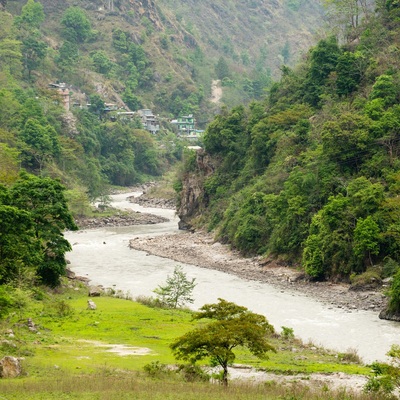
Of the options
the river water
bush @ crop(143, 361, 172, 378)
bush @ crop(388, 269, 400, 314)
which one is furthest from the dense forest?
bush @ crop(388, 269, 400, 314)

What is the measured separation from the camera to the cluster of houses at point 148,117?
416ft

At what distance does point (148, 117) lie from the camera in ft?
504

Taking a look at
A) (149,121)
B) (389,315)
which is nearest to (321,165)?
(389,315)

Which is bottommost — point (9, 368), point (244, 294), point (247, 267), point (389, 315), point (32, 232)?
point (244, 294)

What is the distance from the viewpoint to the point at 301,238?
59781 millimetres

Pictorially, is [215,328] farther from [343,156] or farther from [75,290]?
[343,156]

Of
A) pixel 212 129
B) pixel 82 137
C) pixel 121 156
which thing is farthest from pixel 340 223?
pixel 121 156

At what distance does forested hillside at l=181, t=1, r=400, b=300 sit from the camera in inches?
2093

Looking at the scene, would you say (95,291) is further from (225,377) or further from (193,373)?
(225,377)

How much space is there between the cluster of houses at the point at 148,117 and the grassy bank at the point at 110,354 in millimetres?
85469

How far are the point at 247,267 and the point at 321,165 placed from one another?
971 centimetres

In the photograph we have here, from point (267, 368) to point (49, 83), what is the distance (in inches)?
4294

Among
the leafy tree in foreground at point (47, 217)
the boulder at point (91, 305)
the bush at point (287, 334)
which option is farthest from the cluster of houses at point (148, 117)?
the bush at point (287, 334)

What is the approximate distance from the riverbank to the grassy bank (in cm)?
1052
